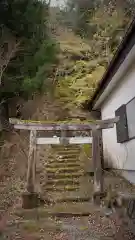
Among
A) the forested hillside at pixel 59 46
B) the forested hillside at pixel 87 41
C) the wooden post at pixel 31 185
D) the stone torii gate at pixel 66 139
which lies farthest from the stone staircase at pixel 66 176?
the forested hillside at pixel 87 41

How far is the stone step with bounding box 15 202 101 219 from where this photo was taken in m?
7.75

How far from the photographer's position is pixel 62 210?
8.13 m

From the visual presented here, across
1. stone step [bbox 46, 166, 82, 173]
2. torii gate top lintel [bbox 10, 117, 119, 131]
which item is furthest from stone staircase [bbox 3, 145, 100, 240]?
torii gate top lintel [bbox 10, 117, 119, 131]

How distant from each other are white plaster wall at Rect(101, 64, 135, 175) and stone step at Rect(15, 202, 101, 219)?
190 centimetres

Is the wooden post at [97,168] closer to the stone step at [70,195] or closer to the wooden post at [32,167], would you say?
the stone step at [70,195]

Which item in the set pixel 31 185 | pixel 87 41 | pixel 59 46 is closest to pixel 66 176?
pixel 31 185

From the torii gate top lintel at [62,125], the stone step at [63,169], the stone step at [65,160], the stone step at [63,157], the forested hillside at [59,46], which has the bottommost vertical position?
the stone step at [63,169]

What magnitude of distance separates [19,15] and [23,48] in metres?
1.52

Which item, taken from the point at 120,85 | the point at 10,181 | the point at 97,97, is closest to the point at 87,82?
the point at 97,97

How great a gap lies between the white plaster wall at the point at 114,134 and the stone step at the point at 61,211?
1.90m

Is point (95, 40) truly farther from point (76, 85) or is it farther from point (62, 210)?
point (62, 210)

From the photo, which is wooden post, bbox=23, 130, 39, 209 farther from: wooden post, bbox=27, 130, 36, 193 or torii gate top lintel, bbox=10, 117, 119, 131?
torii gate top lintel, bbox=10, 117, 119, 131

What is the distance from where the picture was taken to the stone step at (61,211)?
775 cm

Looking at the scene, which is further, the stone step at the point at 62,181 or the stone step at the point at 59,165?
the stone step at the point at 59,165
